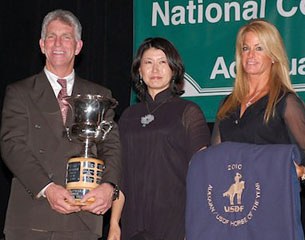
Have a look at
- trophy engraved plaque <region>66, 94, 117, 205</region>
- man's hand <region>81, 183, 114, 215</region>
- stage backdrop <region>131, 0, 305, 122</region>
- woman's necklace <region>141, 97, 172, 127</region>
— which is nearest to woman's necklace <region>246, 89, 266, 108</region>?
woman's necklace <region>141, 97, 172, 127</region>

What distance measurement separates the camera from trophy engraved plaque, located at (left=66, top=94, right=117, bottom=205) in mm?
3025

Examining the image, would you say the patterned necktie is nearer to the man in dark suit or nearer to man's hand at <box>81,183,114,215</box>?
the man in dark suit

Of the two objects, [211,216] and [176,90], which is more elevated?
[176,90]

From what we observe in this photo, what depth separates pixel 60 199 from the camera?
3.03 m

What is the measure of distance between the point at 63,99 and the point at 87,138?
27 cm

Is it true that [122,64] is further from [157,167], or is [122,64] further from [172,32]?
[157,167]

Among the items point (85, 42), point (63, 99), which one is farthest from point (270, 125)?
point (85, 42)

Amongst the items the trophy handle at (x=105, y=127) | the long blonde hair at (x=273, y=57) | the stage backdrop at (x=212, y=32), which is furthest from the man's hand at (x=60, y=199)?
the stage backdrop at (x=212, y=32)

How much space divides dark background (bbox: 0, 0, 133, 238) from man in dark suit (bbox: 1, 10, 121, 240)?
187 centimetres

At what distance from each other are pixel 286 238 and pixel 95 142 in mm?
955

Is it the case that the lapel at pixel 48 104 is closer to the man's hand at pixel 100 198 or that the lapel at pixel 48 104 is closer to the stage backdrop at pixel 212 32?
the man's hand at pixel 100 198

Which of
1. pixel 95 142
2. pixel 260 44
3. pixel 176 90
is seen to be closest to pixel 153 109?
pixel 176 90

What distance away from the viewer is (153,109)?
11.3 ft

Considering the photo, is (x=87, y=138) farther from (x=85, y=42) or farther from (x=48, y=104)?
(x=85, y=42)
